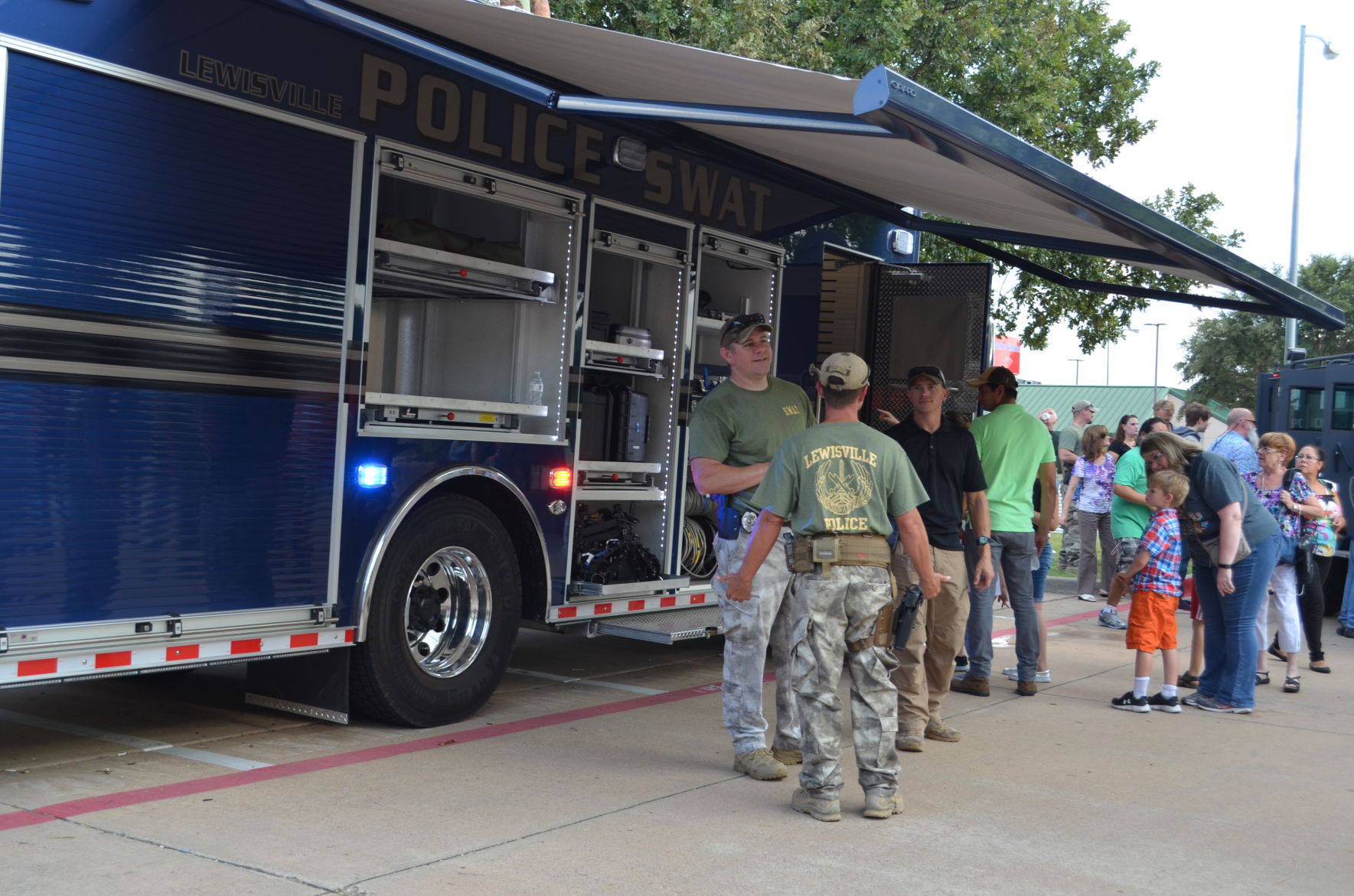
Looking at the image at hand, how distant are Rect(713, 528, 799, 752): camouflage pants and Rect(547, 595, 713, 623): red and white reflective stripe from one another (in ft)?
4.38

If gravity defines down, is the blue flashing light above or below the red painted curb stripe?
above

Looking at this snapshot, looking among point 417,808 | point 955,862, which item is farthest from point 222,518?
point 955,862

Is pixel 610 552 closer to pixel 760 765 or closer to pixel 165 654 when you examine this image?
pixel 760 765

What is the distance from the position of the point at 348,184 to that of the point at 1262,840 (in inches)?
183

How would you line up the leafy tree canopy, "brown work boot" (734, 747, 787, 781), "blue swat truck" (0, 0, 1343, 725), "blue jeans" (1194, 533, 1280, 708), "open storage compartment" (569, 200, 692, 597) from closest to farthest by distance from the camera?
"blue swat truck" (0, 0, 1343, 725), "brown work boot" (734, 747, 787, 781), "open storage compartment" (569, 200, 692, 597), "blue jeans" (1194, 533, 1280, 708), the leafy tree canopy

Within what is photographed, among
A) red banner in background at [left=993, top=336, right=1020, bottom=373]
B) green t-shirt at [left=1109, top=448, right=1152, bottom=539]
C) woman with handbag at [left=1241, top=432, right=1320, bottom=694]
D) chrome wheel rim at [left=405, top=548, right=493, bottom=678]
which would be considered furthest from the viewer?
red banner in background at [left=993, top=336, right=1020, bottom=373]

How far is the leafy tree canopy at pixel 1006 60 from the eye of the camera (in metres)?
16.0

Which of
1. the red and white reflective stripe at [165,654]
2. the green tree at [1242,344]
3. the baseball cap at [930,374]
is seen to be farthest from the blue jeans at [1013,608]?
the green tree at [1242,344]

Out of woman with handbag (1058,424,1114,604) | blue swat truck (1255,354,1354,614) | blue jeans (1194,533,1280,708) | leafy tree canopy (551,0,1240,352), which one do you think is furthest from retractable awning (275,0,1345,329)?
leafy tree canopy (551,0,1240,352)

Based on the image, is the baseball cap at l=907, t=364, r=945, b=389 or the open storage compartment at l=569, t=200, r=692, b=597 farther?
the open storage compartment at l=569, t=200, r=692, b=597

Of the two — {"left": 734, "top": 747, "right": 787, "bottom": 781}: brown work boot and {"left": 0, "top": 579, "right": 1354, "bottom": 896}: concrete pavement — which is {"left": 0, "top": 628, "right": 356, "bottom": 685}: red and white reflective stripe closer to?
{"left": 0, "top": 579, "right": 1354, "bottom": 896}: concrete pavement

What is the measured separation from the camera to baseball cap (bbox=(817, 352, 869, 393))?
217 inches

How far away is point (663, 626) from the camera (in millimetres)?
7586

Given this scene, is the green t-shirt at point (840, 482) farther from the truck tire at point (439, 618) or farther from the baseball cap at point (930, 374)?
the baseball cap at point (930, 374)
